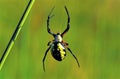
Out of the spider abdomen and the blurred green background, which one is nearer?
the spider abdomen

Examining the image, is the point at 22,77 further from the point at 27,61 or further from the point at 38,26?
the point at 38,26

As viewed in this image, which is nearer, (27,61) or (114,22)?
(27,61)

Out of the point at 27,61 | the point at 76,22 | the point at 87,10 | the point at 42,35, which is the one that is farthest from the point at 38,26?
the point at 27,61

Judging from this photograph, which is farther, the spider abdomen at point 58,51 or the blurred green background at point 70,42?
the blurred green background at point 70,42
